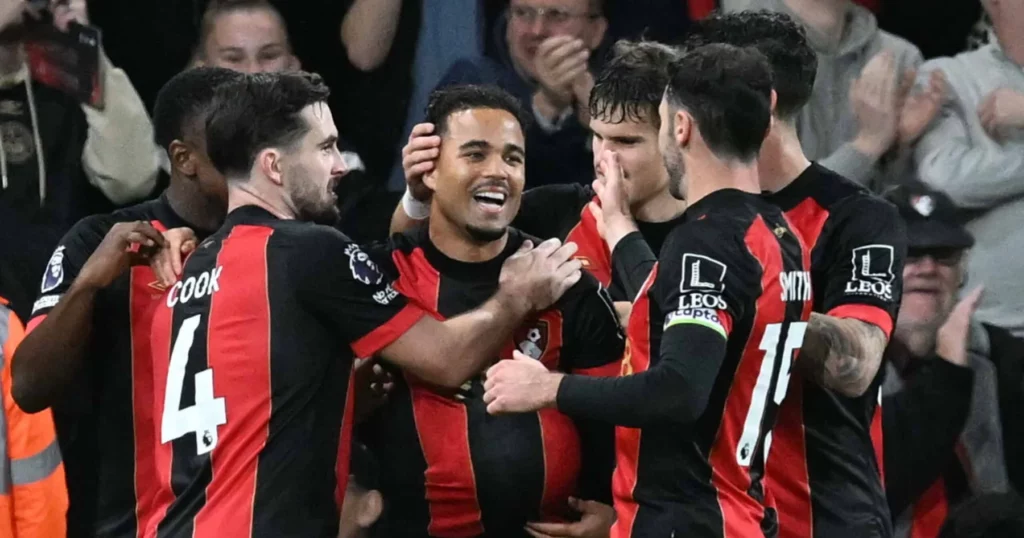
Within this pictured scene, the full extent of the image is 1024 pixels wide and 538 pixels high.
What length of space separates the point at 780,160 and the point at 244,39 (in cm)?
253

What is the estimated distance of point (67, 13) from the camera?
4.90 meters

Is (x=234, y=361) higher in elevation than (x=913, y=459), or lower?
higher

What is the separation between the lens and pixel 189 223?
3.51 metres

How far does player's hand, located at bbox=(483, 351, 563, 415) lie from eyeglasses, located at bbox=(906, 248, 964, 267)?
2.81 m

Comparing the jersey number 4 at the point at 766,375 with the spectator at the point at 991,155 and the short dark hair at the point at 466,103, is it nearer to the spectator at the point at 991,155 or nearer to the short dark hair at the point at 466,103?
the short dark hair at the point at 466,103

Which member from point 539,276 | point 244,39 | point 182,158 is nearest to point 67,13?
point 244,39

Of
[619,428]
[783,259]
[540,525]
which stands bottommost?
[540,525]

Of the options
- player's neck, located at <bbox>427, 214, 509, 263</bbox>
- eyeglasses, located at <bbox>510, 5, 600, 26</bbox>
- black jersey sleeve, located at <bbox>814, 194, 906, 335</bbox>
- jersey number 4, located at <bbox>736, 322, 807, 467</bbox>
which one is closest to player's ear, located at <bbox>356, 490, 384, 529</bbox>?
player's neck, located at <bbox>427, 214, 509, 263</bbox>

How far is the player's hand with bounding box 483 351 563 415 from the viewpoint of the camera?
108 inches

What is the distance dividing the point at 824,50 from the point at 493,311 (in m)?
2.77

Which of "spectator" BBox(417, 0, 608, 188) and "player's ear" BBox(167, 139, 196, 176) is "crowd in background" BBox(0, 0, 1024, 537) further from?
"player's ear" BBox(167, 139, 196, 176)

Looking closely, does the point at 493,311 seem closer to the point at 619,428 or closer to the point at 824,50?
the point at 619,428

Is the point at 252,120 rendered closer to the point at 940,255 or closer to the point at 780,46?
the point at 780,46

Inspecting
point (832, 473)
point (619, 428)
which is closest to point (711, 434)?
point (619, 428)
